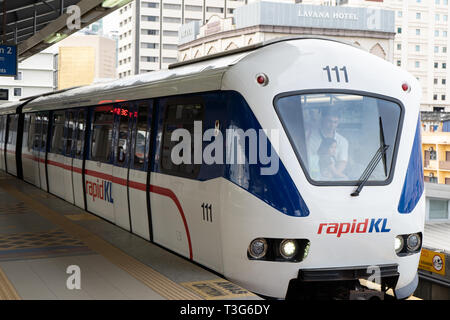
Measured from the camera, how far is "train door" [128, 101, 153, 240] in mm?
8406

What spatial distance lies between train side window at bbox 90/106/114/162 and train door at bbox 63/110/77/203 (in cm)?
159

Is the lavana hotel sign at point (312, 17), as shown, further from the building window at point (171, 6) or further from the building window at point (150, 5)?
the building window at point (150, 5)

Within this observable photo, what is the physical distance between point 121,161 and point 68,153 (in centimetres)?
378

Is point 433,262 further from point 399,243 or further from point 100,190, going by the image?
point 399,243

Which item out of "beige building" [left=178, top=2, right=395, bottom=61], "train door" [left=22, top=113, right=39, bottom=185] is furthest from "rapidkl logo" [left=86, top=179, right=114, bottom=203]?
"beige building" [left=178, top=2, right=395, bottom=61]

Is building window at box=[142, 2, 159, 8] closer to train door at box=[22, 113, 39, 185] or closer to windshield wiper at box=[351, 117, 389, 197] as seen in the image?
train door at box=[22, 113, 39, 185]

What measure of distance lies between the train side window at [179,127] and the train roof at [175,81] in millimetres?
200

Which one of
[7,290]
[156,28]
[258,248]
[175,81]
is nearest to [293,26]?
[156,28]

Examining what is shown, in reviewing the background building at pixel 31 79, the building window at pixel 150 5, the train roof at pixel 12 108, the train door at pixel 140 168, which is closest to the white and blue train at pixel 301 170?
the train door at pixel 140 168

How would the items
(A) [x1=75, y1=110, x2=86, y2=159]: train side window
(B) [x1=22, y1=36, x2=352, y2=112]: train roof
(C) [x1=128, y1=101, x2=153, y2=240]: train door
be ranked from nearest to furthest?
(B) [x1=22, y1=36, x2=352, y2=112]: train roof → (C) [x1=128, y1=101, x2=153, y2=240]: train door → (A) [x1=75, y1=110, x2=86, y2=159]: train side window

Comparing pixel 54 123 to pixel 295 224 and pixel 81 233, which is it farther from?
pixel 295 224

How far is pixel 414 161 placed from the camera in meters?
6.58

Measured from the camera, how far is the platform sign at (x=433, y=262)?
1291 cm

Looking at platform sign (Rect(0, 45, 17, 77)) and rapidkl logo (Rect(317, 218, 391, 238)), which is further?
platform sign (Rect(0, 45, 17, 77))
